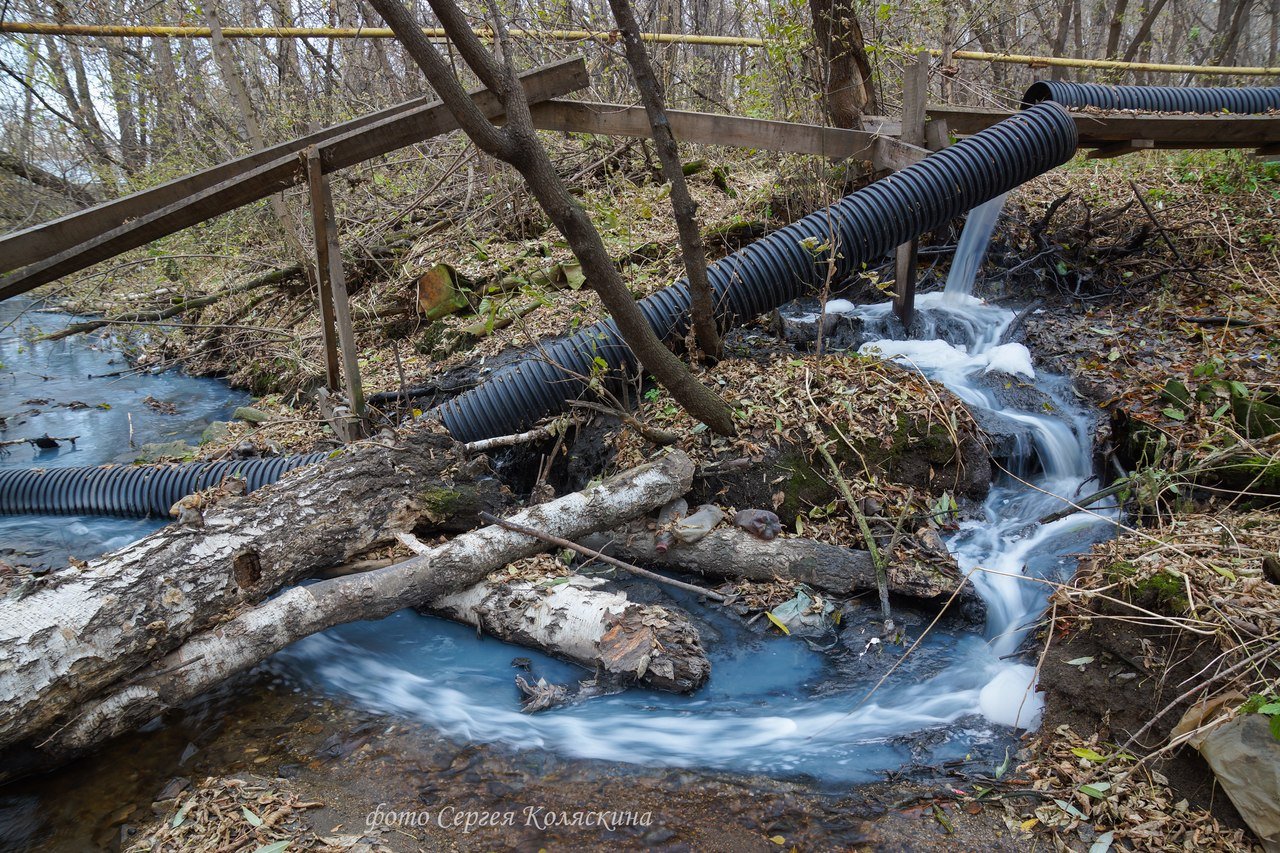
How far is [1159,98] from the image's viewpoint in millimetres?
6750

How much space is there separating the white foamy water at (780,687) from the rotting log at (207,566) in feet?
1.95

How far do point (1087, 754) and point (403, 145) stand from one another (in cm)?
550

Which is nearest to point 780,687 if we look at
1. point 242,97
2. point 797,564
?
point 797,564

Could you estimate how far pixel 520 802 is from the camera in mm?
3043

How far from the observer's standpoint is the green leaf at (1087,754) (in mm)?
2947

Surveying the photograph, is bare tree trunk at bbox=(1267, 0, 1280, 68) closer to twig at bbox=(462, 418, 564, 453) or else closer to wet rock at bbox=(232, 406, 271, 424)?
twig at bbox=(462, 418, 564, 453)

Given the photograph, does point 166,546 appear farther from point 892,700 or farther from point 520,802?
point 892,700

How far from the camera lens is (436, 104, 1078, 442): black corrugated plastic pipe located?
17.9ft

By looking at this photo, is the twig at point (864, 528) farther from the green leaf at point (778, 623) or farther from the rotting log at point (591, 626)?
the rotting log at point (591, 626)

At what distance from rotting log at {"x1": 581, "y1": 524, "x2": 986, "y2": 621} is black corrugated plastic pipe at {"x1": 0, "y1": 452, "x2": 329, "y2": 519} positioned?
2786 mm

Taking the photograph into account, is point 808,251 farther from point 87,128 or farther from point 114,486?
point 87,128

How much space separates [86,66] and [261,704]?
13661 millimetres

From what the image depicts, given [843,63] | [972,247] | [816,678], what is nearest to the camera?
[816,678]

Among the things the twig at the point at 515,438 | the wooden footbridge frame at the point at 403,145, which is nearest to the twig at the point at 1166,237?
the wooden footbridge frame at the point at 403,145
